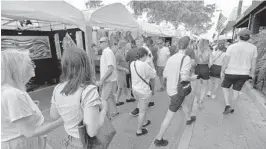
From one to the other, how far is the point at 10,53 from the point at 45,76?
6531 mm

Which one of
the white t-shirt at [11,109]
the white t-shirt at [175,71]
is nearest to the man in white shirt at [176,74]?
the white t-shirt at [175,71]

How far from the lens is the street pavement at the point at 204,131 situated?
9.25 ft

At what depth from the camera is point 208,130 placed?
3203 mm

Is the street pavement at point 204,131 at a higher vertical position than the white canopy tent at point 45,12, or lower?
lower

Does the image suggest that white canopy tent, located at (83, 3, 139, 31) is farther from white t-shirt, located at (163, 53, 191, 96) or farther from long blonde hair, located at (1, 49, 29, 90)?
long blonde hair, located at (1, 49, 29, 90)

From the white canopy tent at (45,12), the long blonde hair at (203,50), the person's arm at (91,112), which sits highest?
the white canopy tent at (45,12)

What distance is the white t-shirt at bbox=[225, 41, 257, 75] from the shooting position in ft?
10.8

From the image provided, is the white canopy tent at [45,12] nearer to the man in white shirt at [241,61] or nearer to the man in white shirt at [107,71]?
the man in white shirt at [107,71]

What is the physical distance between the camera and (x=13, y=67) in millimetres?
1224

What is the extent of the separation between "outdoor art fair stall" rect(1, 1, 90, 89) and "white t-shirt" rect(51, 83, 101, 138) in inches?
89.3

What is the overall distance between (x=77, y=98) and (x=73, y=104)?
6cm

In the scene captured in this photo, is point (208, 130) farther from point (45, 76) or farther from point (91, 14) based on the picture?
point (45, 76)

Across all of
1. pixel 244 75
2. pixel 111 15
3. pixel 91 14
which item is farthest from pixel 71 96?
pixel 111 15

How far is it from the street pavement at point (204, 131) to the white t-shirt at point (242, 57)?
1.10 metres
